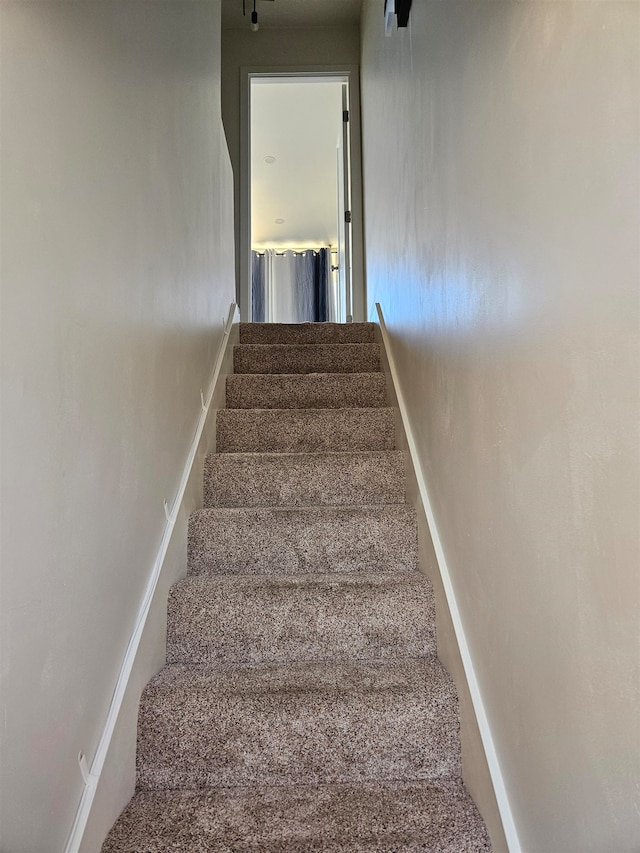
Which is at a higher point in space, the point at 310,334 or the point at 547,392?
the point at 310,334

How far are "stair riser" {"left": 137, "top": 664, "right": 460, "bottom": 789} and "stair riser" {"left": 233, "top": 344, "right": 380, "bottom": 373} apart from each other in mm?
1807

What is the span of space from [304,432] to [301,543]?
625 millimetres

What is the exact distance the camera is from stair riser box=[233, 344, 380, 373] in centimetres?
278

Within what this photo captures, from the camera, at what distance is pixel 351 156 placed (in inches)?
156

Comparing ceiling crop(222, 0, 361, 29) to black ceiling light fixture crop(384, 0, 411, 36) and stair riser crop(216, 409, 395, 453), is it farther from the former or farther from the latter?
stair riser crop(216, 409, 395, 453)

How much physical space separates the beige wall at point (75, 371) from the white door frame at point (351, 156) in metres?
2.42

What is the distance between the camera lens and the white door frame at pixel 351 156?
392 cm

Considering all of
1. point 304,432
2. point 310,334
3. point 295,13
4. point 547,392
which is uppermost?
point 295,13

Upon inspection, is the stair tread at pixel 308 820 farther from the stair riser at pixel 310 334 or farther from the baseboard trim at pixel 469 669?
the stair riser at pixel 310 334

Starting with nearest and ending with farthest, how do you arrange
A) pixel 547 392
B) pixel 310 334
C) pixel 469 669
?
pixel 547 392
pixel 469 669
pixel 310 334

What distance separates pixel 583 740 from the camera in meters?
0.71

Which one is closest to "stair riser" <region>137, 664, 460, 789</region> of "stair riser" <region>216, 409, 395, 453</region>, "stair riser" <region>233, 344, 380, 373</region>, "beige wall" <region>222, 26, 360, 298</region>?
"stair riser" <region>216, 409, 395, 453</region>

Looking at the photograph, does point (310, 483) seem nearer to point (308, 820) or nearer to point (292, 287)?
point (308, 820)

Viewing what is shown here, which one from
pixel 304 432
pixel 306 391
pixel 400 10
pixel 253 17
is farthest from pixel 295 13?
pixel 304 432
